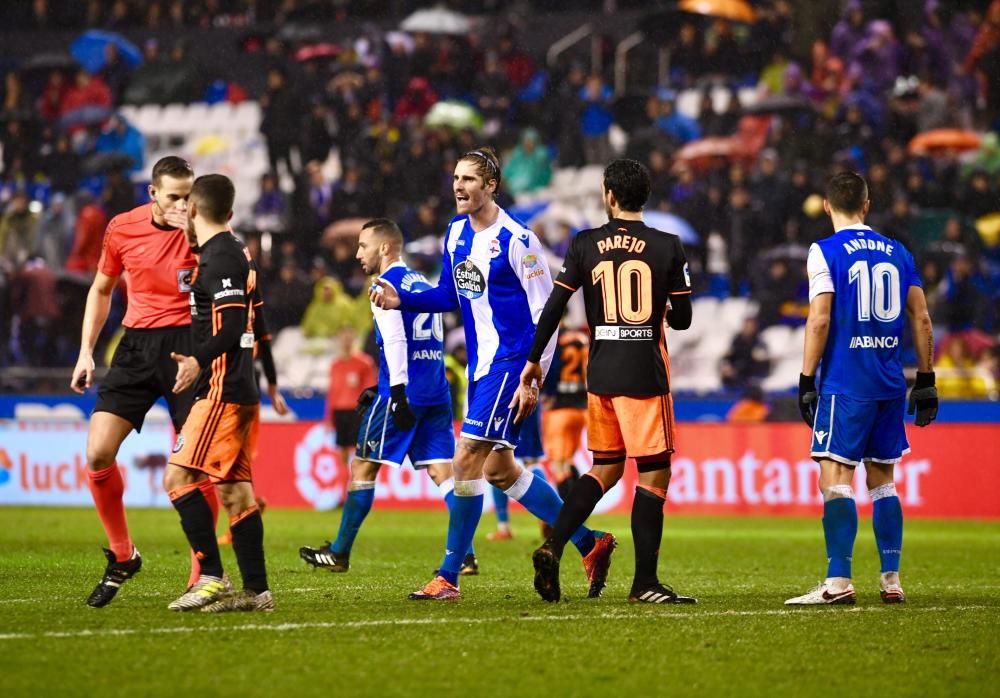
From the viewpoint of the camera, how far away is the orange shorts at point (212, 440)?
311 inches

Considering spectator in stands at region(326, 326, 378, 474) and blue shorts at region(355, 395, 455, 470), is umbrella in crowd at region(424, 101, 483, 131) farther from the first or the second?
blue shorts at region(355, 395, 455, 470)

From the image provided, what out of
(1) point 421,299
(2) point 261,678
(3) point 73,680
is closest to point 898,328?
Answer: (1) point 421,299

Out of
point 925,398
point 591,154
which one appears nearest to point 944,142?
point 591,154

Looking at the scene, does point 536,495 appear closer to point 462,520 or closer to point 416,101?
point 462,520

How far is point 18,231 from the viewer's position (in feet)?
88.3

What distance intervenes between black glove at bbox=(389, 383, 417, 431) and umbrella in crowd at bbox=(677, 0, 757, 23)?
1681cm

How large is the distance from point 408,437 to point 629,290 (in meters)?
3.35

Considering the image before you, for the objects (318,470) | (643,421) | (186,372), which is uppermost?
(186,372)

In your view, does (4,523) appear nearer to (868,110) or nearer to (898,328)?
(898,328)

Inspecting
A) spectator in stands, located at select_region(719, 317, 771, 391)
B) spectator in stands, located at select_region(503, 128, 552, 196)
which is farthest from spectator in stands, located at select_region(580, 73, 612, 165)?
spectator in stands, located at select_region(719, 317, 771, 391)

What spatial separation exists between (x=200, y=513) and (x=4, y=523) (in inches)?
400

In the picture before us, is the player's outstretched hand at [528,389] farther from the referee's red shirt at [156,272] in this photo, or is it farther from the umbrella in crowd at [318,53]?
the umbrella in crowd at [318,53]

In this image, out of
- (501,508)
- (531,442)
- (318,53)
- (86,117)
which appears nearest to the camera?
(531,442)

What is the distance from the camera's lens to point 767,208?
23641 millimetres
